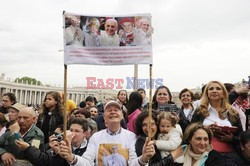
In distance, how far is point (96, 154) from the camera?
440 cm

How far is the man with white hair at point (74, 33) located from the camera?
14.5 ft

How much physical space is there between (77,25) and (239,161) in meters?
3.05

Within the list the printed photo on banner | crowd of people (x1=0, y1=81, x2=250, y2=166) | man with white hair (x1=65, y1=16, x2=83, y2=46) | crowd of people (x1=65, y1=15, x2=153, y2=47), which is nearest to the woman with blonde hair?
crowd of people (x1=0, y1=81, x2=250, y2=166)

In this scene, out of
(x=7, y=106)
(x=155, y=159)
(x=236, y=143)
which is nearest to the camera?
(x=155, y=159)

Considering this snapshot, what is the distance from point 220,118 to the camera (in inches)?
213

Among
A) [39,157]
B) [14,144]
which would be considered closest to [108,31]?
[39,157]

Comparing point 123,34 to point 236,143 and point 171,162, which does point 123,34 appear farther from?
point 236,143

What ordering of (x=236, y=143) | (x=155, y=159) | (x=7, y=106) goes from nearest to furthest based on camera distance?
1. (x=155, y=159)
2. (x=236, y=143)
3. (x=7, y=106)

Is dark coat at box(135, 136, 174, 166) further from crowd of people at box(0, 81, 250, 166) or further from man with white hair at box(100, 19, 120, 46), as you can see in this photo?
man with white hair at box(100, 19, 120, 46)

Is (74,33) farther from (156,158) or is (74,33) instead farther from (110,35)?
(156,158)

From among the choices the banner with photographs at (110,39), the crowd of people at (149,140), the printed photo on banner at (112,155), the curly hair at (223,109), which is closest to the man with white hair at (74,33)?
the banner with photographs at (110,39)

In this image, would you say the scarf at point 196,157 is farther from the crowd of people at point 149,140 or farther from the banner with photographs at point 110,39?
the banner with photographs at point 110,39

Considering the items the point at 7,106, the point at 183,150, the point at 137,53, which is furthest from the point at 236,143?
the point at 7,106

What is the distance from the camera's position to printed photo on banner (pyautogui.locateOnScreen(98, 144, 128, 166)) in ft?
14.0
